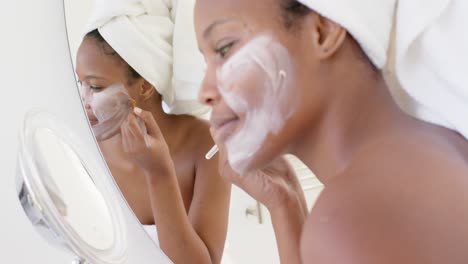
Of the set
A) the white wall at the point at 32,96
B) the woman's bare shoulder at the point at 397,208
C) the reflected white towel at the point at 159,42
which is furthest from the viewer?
the white wall at the point at 32,96

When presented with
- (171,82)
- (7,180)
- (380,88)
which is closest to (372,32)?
(380,88)

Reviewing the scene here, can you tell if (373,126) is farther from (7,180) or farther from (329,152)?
(7,180)

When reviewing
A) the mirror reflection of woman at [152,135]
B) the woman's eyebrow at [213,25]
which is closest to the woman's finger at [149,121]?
the mirror reflection of woman at [152,135]

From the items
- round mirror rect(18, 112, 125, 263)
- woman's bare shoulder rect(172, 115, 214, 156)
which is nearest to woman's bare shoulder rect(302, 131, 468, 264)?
woman's bare shoulder rect(172, 115, 214, 156)

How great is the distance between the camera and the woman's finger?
1.48 feet

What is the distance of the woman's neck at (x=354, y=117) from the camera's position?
0.34 metres

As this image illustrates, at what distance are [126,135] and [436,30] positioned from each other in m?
0.25

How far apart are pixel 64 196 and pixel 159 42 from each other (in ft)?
0.50

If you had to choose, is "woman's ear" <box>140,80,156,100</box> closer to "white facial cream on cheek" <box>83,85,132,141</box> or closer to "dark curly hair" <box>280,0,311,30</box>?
"white facial cream on cheek" <box>83,85,132,141</box>

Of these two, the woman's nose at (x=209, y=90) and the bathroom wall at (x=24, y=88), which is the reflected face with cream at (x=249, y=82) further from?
the bathroom wall at (x=24, y=88)

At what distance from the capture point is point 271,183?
0.39 metres

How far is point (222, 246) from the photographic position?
451 mm

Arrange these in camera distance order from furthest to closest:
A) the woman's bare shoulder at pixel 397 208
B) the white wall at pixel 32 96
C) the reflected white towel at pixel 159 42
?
the white wall at pixel 32 96 < the reflected white towel at pixel 159 42 < the woman's bare shoulder at pixel 397 208

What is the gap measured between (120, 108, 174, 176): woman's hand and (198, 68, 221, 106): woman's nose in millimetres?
79
